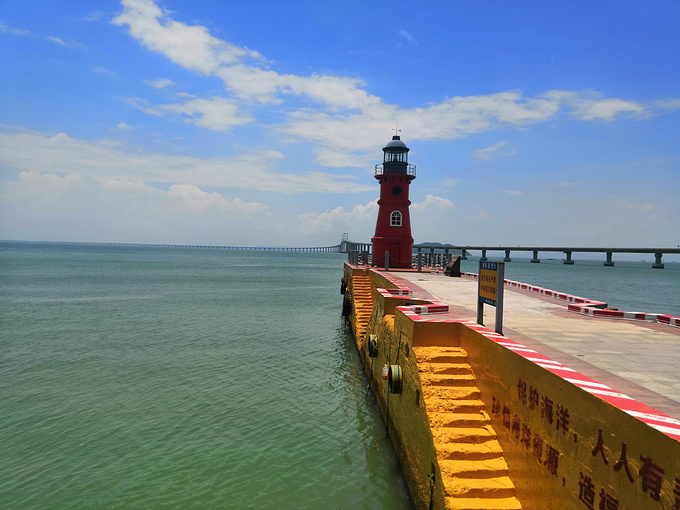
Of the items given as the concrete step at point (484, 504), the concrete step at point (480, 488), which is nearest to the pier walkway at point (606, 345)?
the concrete step at point (480, 488)

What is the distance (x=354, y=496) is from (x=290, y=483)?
156cm

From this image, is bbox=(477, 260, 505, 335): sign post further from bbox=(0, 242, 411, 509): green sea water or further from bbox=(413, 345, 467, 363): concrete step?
bbox=(0, 242, 411, 509): green sea water

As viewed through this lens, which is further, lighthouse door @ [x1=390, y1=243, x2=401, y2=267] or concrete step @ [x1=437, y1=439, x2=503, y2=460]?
lighthouse door @ [x1=390, y1=243, x2=401, y2=267]

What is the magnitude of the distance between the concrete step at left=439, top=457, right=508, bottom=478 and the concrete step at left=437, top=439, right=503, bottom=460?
0.06 meters

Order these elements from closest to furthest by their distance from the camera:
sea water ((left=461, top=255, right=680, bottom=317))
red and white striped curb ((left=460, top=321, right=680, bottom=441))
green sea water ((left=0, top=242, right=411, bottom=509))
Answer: red and white striped curb ((left=460, top=321, right=680, bottom=441)) < green sea water ((left=0, top=242, right=411, bottom=509)) < sea water ((left=461, top=255, right=680, bottom=317))

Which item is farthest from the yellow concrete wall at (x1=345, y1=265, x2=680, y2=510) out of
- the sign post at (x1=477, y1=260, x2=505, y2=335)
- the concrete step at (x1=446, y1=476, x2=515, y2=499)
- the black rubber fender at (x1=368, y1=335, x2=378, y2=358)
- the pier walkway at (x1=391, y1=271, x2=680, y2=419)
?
the black rubber fender at (x1=368, y1=335, x2=378, y2=358)

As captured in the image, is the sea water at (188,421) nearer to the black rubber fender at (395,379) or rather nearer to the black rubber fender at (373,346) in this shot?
the black rubber fender at (373,346)

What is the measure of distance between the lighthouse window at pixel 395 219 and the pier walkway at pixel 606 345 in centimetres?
1598

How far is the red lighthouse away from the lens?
30859 mm

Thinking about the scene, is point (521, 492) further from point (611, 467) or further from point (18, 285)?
point (18, 285)

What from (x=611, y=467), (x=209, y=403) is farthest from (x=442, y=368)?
(x=209, y=403)

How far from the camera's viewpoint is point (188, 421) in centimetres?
1245

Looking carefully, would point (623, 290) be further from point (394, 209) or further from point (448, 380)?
point (448, 380)

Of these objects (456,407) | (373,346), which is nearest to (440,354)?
(456,407)
